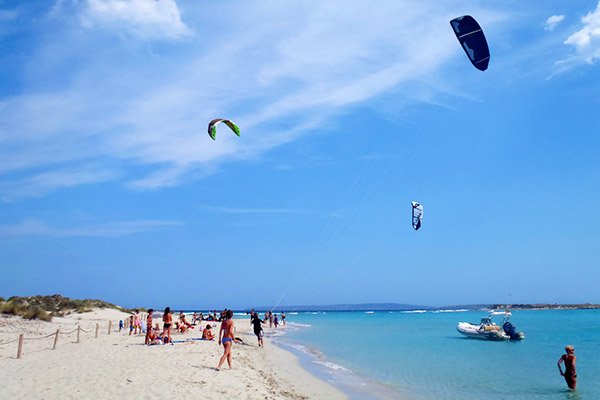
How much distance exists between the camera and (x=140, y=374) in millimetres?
8922

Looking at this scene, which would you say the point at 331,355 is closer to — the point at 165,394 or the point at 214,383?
the point at 214,383

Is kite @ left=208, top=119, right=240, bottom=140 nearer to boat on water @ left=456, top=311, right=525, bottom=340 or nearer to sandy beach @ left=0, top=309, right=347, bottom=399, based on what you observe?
sandy beach @ left=0, top=309, right=347, bottom=399

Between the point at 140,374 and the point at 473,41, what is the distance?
40.1 ft

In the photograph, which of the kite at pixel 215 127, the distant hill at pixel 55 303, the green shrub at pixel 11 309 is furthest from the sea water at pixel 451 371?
the distant hill at pixel 55 303

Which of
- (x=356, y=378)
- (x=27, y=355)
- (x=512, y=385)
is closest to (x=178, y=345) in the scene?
(x=27, y=355)

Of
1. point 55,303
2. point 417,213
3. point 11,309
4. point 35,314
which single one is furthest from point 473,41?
point 55,303

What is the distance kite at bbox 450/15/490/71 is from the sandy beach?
9.90 metres

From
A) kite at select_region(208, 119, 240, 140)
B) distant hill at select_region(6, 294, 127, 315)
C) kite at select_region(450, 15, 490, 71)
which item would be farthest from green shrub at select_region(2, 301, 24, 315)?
kite at select_region(450, 15, 490, 71)

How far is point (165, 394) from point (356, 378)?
22.9 feet

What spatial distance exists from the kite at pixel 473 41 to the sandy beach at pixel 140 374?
9.90 m

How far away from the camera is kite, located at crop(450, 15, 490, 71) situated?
12.2 metres

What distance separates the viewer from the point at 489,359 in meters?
18.0

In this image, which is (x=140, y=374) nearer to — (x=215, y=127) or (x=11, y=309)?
(x=215, y=127)

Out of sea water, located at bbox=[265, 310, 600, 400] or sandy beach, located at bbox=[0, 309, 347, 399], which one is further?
sea water, located at bbox=[265, 310, 600, 400]
